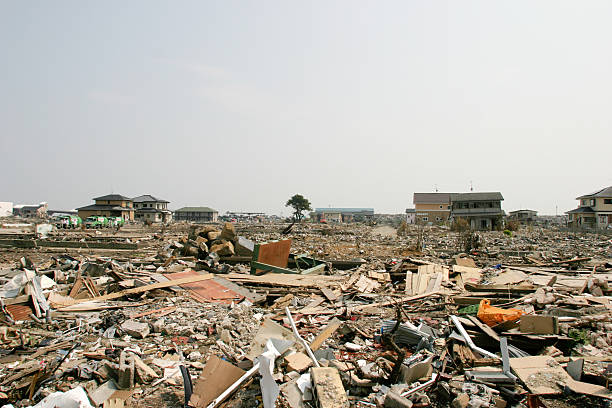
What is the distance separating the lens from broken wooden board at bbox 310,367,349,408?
3.46 metres

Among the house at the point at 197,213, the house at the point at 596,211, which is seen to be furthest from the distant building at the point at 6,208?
the house at the point at 596,211

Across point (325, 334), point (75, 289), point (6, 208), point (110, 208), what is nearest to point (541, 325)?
point (325, 334)

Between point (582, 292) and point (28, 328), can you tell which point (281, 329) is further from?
point (582, 292)

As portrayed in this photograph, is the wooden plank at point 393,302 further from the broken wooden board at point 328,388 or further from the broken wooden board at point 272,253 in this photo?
the broken wooden board at point 272,253

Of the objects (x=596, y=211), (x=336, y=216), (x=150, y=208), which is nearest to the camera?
(x=596, y=211)

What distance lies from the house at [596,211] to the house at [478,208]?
291 inches

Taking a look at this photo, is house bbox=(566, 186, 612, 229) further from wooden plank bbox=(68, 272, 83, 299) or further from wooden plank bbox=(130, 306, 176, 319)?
wooden plank bbox=(68, 272, 83, 299)

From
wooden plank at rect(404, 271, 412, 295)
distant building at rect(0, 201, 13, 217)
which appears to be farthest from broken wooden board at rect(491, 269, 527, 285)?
distant building at rect(0, 201, 13, 217)

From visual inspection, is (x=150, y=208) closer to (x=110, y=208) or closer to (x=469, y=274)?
(x=110, y=208)

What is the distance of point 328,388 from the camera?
11.9 ft

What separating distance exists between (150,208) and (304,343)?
199ft

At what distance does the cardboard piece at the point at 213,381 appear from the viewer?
350 centimetres

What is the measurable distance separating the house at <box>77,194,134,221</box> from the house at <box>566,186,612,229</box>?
2208 inches

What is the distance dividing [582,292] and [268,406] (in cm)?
717
